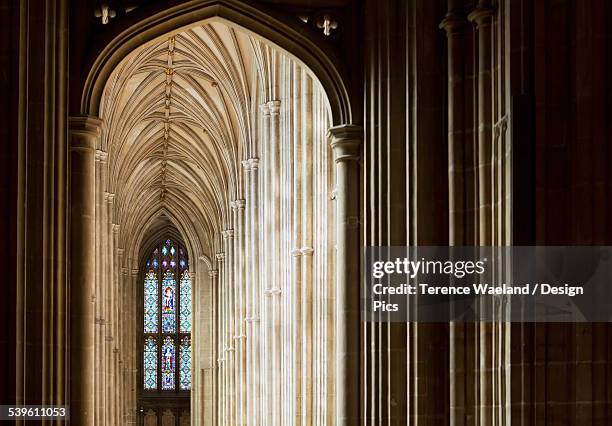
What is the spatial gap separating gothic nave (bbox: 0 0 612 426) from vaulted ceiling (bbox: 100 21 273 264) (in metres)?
0.86

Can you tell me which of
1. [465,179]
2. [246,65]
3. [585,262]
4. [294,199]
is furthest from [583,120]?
[246,65]

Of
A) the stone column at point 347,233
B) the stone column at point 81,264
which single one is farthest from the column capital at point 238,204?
the stone column at point 81,264

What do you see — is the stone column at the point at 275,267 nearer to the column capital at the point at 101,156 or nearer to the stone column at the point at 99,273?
the stone column at the point at 99,273

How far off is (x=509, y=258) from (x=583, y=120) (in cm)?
126

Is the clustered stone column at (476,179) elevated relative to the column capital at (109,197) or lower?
lower

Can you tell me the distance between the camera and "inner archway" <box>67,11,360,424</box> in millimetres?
20062

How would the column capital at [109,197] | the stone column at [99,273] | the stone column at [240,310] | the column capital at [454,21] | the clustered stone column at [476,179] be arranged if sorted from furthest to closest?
1. the stone column at [240,310]
2. the column capital at [109,197]
3. the stone column at [99,273]
4. the column capital at [454,21]
5. the clustered stone column at [476,179]

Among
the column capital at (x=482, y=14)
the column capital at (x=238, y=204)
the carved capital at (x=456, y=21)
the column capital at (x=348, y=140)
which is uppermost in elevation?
the column capital at (x=238, y=204)

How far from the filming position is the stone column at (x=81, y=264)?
15320mm

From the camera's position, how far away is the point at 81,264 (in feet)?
50.9

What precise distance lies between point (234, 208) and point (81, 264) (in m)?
18.4

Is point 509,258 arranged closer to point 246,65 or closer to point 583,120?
point 583,120

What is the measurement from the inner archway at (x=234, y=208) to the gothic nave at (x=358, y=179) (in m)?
0.09

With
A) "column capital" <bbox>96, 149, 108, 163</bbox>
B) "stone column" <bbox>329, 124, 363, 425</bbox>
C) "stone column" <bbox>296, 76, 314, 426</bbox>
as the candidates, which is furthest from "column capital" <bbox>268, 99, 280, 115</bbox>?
"stone column" <bbox>329, 124, 363, 425</bbox>
